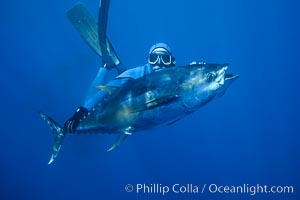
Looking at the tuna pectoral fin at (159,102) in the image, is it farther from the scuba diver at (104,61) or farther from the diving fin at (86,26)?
the diving fin at (86,26)

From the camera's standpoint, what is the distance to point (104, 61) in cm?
345

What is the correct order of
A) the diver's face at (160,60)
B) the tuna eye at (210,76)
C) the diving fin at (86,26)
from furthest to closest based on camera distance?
the diving fin at (86,26)
the diver's face at (160,60)
the tuna eye at (210,76)

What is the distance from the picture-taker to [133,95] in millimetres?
2219

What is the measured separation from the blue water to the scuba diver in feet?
19.1

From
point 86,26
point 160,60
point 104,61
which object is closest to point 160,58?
point 160,60

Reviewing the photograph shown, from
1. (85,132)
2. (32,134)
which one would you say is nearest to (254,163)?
(32,134)

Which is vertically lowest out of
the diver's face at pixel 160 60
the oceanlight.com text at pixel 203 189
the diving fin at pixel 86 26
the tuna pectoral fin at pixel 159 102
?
the tuna pectoral fin at pixel 159 102

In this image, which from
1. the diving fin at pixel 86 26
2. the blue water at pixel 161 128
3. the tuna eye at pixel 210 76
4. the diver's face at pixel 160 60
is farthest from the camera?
the blue water at pixel 161 128

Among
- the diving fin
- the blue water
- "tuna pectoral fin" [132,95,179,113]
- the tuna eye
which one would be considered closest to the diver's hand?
"tuna pectoral fin" [132,95,179,113]

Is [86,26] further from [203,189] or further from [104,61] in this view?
[203,189]

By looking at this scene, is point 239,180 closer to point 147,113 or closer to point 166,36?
point 166,36

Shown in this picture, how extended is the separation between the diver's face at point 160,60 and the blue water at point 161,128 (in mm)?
6990

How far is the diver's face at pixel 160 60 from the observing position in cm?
299

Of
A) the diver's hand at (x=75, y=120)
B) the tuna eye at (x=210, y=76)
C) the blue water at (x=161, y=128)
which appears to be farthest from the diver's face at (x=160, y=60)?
the blue water at (x=161, y=128)
